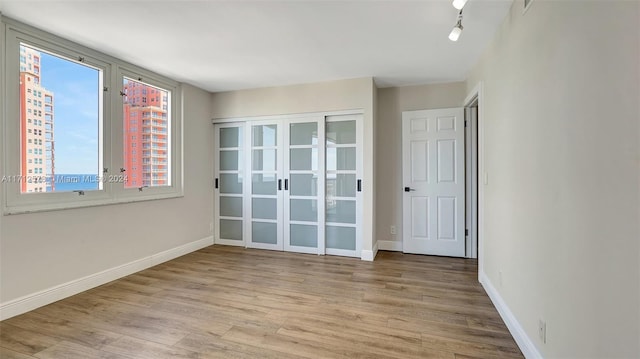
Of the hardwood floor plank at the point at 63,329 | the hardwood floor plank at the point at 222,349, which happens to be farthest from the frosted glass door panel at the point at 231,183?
the hardwood floor plank at the point at 222,349

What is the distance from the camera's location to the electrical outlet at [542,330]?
1625 millimetres

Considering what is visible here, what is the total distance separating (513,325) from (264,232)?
3363 mm

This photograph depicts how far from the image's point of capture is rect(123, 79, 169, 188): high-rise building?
3.41 metres

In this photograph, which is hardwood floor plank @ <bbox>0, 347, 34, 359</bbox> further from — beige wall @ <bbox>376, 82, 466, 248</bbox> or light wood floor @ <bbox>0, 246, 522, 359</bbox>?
beige wall @ <bbox>376, 82, 466, 248</bbox>

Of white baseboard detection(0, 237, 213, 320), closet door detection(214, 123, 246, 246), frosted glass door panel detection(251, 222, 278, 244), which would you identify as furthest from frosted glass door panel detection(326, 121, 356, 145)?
white baseboard detection(0, 237, 213, 320)

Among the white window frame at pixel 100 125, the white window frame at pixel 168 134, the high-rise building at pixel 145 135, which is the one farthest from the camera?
the high-rise building at pixel 145 135

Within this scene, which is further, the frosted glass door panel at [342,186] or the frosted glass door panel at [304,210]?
the frosted glass door panel at [304,210]

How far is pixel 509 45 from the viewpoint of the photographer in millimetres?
2256

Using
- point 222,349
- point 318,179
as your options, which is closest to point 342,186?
point 318,179

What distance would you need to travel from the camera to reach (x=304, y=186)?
14.1 ft

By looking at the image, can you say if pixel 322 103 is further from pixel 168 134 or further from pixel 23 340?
pixel 23 340

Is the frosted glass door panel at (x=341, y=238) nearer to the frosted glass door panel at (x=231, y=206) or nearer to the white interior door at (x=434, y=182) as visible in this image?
the white interior door at (x=434, y=182)

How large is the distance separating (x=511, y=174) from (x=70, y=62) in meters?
4.12

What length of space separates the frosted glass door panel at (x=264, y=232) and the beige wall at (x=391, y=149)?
62.6 inches
